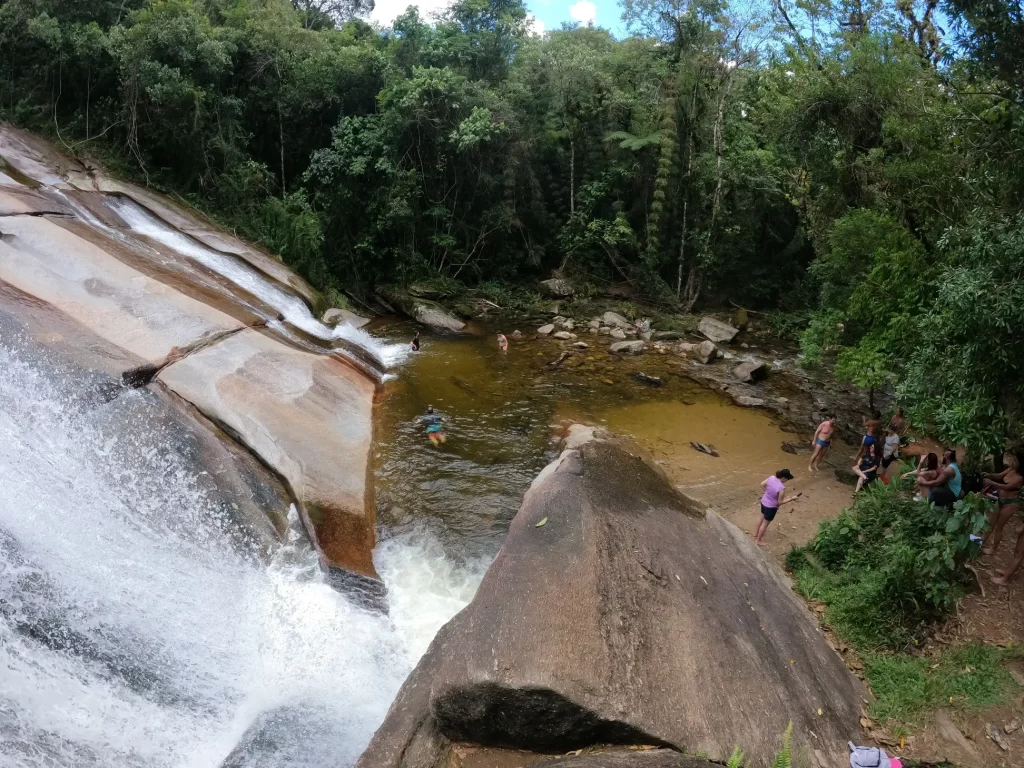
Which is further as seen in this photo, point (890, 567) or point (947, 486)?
point (947, 486)

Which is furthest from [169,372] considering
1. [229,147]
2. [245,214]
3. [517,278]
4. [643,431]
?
[517,278]

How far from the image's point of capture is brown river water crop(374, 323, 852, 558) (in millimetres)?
9898

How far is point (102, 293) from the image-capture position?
34.9ft

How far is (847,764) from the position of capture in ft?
17.9

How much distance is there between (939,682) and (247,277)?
51.7ft

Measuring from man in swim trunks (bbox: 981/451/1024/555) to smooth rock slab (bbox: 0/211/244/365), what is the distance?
38.3 feet

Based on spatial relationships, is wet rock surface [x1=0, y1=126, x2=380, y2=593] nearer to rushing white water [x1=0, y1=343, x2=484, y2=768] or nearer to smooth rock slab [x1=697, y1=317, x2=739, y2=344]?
rushing white water [x1=0, y1=343, x2=484, y2=768]

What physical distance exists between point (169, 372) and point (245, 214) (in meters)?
11.1

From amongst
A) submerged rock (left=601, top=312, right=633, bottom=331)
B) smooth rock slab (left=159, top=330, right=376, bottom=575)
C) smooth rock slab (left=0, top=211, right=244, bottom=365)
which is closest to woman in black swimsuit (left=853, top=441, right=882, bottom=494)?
smooth rock slab (left=159, top=330, right=376, bottom=575)

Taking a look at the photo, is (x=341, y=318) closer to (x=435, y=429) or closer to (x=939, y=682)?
(x=435, y=429)

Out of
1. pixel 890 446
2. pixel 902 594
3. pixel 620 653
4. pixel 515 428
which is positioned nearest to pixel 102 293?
pixel 515 428

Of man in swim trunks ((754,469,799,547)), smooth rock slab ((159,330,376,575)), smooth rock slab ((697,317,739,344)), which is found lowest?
smooth rock slab ((159,330,376,575))

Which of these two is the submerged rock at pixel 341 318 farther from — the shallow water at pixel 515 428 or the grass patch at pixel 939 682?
the grass patch at pixel 939 682

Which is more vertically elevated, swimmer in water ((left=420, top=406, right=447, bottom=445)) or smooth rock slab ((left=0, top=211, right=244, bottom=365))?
smooth rock slab ((left=0, top=211, right=244, bottom=365))
